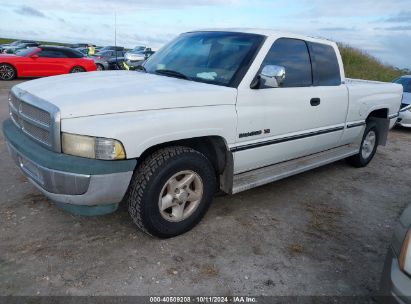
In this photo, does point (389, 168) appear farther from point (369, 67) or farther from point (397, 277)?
point (369, 67)

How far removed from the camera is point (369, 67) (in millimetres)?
22438

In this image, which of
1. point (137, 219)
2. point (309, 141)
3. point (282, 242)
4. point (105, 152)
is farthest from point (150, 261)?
point (309, 141)

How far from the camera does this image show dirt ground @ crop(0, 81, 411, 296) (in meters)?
2.78

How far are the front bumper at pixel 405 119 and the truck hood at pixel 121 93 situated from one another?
25.4 ft

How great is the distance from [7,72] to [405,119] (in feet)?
47.1

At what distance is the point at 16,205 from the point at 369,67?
74.9 feet

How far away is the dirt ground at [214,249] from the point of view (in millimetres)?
2779

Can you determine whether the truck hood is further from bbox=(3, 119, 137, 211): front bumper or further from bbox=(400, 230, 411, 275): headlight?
bbox=(400, 230, 411, 275): headlight

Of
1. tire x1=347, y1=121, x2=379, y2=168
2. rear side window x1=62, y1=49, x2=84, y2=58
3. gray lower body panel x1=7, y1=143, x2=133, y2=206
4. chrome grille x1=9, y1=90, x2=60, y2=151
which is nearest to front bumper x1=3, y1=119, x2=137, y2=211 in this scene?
gray lower body panel x1=7, y1=143, x2=133, y2=206

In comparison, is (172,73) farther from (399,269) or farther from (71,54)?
(71,54)

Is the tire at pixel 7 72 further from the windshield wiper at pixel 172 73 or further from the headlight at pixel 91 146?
the headlight at pixel 91 146

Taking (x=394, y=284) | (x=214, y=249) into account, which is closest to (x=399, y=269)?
(x=394, y=284)

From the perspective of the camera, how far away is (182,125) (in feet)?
10.0

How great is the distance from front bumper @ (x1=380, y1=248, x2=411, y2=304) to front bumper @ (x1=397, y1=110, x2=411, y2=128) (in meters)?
8.43
